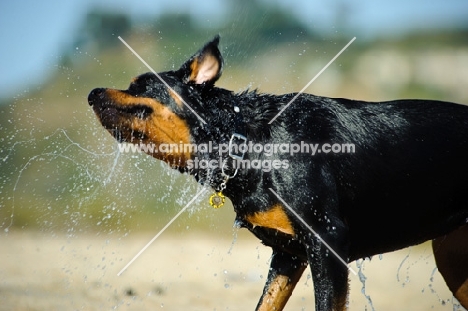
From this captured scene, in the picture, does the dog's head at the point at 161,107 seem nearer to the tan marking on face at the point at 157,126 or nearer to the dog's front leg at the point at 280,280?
the tan marking on face at the point at 157,126

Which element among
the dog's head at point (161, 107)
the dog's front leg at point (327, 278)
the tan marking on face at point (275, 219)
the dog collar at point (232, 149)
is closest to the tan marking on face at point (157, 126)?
the dog's head at point (161, 107)

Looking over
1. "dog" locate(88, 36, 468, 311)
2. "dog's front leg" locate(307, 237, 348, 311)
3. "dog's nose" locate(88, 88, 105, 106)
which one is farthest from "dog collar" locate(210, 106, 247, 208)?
"dog's nose" locate(88, 88, 105, 106)

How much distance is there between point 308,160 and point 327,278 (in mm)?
792

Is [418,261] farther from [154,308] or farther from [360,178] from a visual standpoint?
[360,178]

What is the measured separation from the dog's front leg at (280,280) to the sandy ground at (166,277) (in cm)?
73

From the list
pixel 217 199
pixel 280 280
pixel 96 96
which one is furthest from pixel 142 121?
pixel 280 280

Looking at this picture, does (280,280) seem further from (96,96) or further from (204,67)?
(96,96)

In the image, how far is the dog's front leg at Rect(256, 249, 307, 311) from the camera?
5492 millimetres

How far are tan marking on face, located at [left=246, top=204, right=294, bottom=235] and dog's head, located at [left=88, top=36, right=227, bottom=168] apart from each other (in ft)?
2.11

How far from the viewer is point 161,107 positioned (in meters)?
5.05

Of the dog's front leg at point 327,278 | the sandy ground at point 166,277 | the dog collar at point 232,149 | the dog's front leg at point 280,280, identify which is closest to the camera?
the dog's front leg at point 327,278

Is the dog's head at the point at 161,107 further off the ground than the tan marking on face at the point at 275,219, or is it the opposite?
the dog's head at the point at 161,107

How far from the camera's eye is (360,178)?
5.25m

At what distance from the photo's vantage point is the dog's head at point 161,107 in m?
5.00
